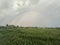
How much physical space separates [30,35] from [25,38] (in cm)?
158

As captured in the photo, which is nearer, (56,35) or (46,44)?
(46,44)

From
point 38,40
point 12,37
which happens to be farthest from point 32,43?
point 12,37

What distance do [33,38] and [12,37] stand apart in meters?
3.87

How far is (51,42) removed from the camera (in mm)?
25531

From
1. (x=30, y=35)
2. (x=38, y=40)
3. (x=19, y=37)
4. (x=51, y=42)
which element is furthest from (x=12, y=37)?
(x=51, y=42)

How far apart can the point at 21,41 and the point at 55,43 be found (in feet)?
17.8

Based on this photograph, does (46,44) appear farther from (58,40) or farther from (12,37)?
(12,37)

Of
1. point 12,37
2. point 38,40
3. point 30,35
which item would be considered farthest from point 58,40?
point 12,37

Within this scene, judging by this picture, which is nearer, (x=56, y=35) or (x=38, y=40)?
(x=38, y=40)

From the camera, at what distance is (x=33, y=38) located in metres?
27.8

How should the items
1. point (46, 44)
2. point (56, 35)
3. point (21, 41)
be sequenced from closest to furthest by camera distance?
point (46, 44)
point (21, 41)
point (56, 35)

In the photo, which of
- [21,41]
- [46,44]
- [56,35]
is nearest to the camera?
[46,44]

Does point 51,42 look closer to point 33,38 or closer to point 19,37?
point 33,38

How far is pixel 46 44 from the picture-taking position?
82.6ft
